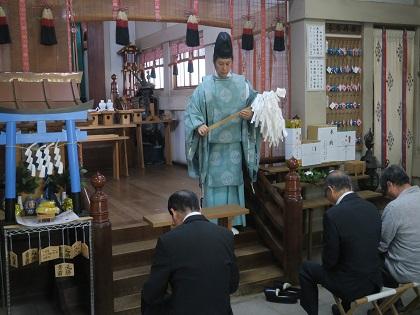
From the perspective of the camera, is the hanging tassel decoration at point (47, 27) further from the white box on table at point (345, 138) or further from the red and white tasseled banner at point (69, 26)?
the white box on table at point (345, 138)

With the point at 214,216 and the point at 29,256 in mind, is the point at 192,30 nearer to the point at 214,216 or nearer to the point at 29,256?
the point at 214,216

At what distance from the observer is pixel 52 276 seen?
507cm

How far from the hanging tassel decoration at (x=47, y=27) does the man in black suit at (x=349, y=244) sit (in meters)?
3.23

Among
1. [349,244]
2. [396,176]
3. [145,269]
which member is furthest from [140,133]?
[349,244]

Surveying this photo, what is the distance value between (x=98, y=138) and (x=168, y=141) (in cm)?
210

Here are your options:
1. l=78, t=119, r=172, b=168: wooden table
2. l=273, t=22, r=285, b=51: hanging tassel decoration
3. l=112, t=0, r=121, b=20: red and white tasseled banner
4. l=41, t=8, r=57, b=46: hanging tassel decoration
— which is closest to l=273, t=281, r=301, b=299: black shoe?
l=273, t=22, r=285, b=51: hanging tassel decoration

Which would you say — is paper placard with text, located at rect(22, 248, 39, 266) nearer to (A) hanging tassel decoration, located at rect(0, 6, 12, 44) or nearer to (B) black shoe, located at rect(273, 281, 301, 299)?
(A) hanging tassel decoration, located at rect(0, 6, 12, 44)

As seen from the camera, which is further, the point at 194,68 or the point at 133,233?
the point at 194,68

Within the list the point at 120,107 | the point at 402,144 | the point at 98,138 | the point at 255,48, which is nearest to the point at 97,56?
the point at 120,107

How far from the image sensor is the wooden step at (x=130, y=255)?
491 cm

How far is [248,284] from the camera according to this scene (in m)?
5.09

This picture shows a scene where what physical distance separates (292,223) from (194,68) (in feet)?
18.4

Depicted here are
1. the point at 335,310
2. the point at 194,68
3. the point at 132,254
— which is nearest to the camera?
the point at 335,310

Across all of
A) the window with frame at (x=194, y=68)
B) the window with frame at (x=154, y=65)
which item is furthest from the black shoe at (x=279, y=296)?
the window with frame at (x=154, y=65)
